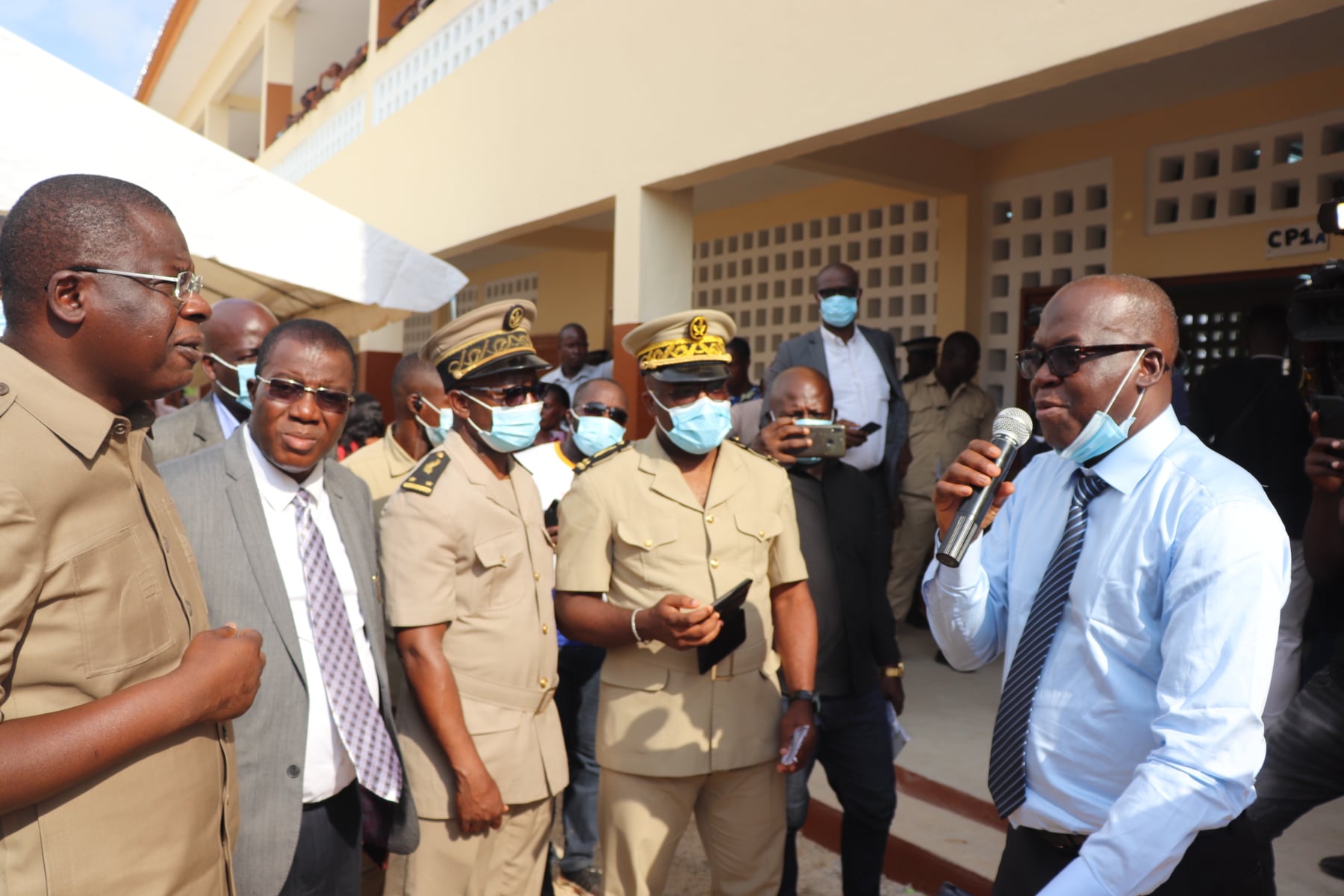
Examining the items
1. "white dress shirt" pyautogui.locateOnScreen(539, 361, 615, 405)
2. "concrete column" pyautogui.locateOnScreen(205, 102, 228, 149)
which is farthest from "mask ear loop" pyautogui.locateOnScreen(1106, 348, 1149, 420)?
"concrete column" pyautogui.locateOnScreen(205, 102, 228, 149)

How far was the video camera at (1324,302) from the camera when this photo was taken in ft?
9.31

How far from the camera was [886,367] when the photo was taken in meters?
5.80

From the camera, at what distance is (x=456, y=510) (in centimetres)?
288

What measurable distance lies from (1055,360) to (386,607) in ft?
6.06

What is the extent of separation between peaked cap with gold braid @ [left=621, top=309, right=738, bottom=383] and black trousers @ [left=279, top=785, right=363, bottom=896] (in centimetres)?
152

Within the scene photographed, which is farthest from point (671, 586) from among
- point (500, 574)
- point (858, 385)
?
point (858, 385)

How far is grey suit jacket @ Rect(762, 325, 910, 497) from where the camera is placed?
5.66m

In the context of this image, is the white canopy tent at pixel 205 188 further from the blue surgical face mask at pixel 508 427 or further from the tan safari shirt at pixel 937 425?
the tan safari shirt at pixel 937 425

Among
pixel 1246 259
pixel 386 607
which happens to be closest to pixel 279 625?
pixel 386 607

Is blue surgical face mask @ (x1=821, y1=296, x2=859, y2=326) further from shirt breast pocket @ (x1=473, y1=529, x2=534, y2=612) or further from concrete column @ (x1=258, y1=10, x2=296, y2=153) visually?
concrete column @ (x1=258, y1=10, x2=296, y2=153)

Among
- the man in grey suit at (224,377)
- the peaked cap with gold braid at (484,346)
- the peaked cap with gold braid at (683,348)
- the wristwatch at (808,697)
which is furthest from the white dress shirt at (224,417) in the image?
the wristwatch at (808,697)

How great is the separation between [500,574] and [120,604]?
1450 mm

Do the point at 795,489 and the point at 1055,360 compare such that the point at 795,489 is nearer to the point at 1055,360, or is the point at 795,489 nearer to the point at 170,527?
the point at 1055,360

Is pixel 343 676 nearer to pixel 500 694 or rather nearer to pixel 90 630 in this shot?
pixel 500 694
